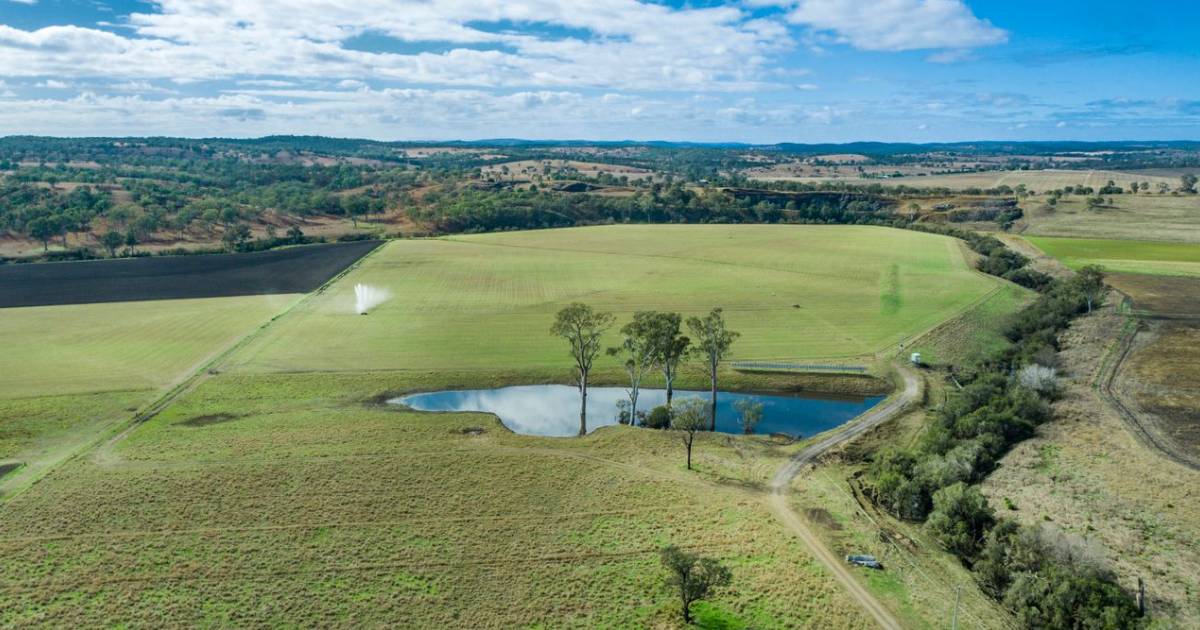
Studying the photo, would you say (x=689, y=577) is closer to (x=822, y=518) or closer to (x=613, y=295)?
(x=822, y=518)

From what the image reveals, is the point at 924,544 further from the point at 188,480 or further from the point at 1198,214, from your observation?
the point at 1198,214

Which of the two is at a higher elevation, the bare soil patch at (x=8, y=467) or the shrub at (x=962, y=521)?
the shrub at (x=962, y=521)

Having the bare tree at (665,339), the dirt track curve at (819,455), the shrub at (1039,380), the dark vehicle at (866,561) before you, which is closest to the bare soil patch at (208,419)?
the bare tree at (665,339)

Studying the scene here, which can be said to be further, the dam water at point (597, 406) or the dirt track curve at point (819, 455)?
the dam water at point (597, 406)

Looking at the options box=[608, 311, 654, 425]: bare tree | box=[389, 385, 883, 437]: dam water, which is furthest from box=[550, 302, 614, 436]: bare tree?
box=[608, 311, 654, 425]: bare tree

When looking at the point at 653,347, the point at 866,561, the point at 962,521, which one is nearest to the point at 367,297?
the point at 653,347

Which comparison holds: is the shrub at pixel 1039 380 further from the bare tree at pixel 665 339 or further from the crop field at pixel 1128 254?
the crop field at pixel 1128 254
